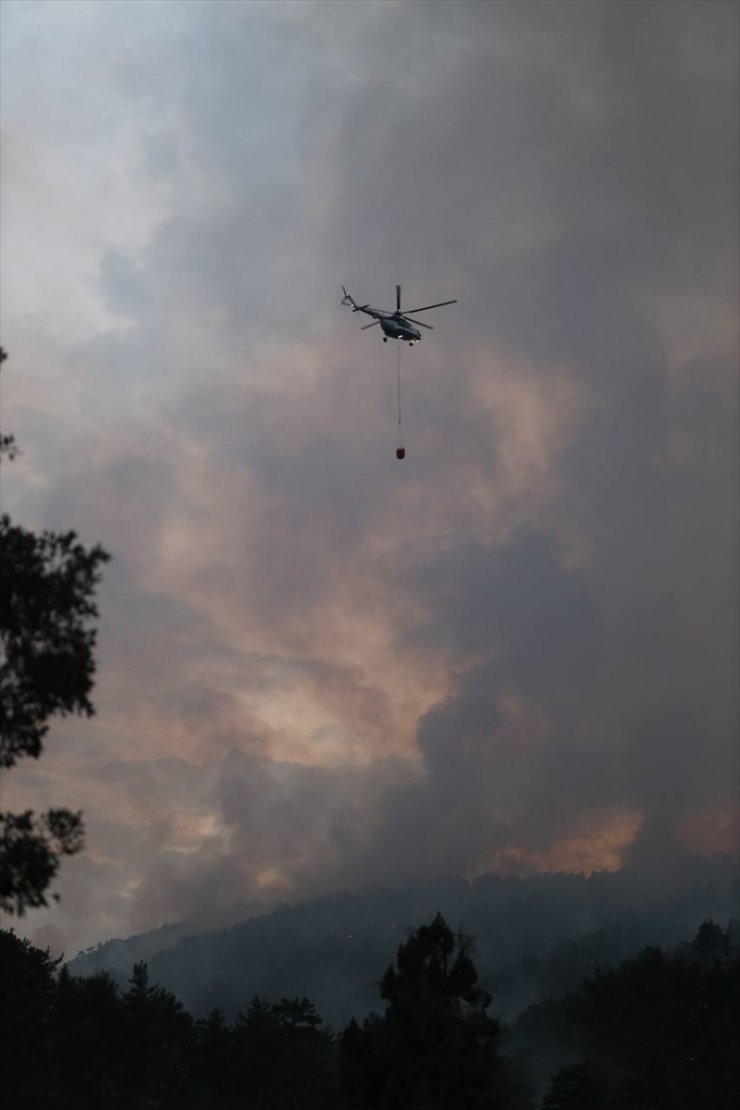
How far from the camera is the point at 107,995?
343 feet

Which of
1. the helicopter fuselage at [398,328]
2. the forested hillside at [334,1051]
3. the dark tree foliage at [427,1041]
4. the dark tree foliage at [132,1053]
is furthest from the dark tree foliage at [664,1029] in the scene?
the helicopter fuselage at [398,328]

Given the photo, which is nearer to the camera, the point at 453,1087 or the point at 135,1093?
the point at 453,1087

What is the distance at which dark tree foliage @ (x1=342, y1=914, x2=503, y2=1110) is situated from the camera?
171 ft

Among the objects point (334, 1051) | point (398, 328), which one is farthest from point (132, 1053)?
point (398, 328)

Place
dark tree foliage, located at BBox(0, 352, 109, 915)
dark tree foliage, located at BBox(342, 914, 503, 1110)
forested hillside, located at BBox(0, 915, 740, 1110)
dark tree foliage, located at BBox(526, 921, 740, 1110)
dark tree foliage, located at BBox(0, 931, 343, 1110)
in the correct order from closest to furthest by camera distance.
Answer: dark tree foliage, located at BBox(0, 352, 109, 915), dark tree foliage, located at BBox(342, 914, 503, 1110), forested hillside, located at BBox(0, 915, 740, 1110), dark tree foliage, located at BBox(0, 931, 343, 1110), dark tree foliage, located at BBox(526, 921, 740, 1110)

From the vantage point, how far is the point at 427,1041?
53094 mm

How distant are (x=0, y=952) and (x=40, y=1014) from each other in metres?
7.44

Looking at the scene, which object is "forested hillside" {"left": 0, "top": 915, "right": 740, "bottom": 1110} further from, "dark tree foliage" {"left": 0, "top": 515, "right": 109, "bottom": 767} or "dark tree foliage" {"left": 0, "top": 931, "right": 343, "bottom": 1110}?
"dark tree foliage" {"left": 0, "top": 515, "right": 109, "bottom": 767}

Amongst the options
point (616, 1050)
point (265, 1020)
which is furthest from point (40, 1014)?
point (616, 1050)

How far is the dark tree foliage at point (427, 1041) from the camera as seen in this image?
52.2 metres

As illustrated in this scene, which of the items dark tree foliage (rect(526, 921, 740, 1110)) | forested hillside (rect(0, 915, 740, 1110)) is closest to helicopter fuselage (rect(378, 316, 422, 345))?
forested hillside (rect(0, 915, 740, 1110))

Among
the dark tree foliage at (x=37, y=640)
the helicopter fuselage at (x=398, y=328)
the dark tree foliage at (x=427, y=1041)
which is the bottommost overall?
the dark tree foliage at (x=427, y=1041)

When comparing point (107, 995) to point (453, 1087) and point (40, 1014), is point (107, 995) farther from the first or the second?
point (453, 1087)

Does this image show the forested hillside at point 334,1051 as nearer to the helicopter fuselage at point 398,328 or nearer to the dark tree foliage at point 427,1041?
the dark tree foliage at point 427,1041
